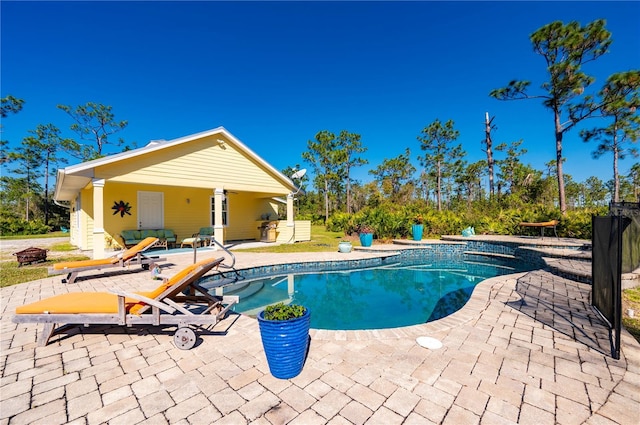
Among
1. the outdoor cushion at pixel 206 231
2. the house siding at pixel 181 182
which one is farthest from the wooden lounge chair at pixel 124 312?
the outdoor cushion at pixel 206 231

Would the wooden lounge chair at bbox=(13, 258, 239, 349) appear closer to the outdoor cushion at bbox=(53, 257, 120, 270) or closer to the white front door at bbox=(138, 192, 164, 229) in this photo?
the outdoor cushion at bbox=(53, 257, 120, 270)

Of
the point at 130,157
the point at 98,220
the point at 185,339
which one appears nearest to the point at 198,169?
the point at 130,157

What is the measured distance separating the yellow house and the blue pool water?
5072 mm

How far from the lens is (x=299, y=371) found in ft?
8.47

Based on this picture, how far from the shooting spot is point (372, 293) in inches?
270

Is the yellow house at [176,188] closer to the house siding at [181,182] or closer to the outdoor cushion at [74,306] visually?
the house siding at [181,182]

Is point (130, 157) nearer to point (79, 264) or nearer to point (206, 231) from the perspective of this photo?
point (79, 264)

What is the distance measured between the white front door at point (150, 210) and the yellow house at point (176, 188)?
0.04 meters

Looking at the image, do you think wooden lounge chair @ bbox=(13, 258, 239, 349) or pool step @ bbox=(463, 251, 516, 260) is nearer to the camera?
wooden lounge chair @ bbox=(13, 258, 239, 349)

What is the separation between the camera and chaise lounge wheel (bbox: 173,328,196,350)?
10.2ft

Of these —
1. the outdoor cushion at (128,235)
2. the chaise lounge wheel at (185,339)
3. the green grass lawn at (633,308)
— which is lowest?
the green grass lawn at (633,308)

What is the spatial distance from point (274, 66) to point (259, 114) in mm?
7611

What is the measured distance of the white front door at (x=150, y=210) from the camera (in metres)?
11.9

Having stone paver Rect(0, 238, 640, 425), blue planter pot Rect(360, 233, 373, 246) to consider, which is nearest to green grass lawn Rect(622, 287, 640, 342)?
stone paver Rect(0, 238, 640, 425)
